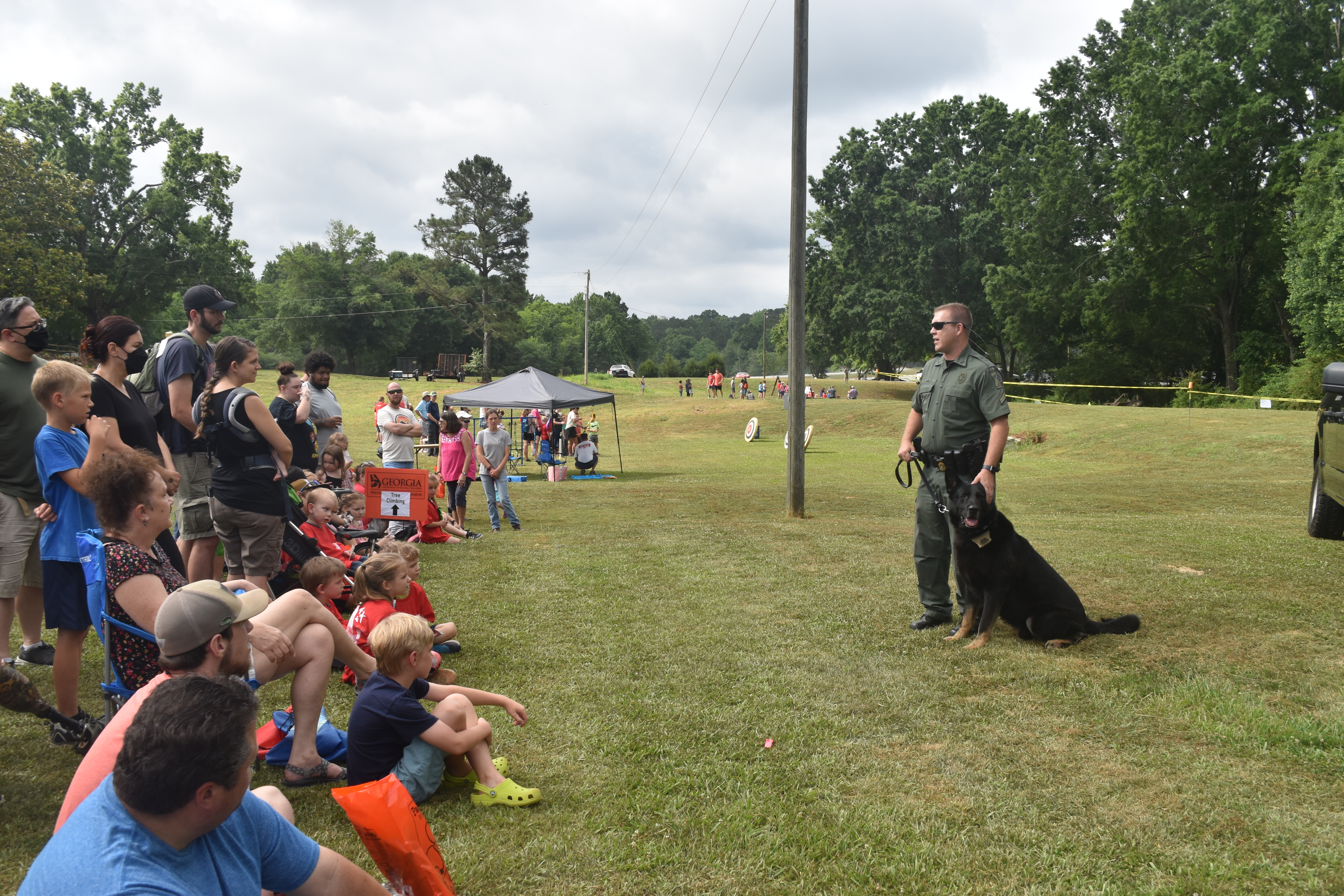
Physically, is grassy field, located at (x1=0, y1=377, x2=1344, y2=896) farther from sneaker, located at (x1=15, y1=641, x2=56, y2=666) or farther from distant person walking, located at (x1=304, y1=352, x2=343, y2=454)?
distant person walking, located at (x1=304, y1=352, x2=343, y2=454)

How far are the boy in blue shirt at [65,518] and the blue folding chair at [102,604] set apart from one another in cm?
82

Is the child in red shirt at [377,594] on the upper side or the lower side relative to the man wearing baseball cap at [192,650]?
lower

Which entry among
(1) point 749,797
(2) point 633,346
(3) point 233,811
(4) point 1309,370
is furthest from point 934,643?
(2) point 633,346

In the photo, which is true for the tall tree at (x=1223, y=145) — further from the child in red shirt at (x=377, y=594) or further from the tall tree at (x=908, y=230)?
the child in red shirt at (x=377, y=594)

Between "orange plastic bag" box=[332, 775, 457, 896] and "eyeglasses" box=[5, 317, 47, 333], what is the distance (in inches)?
142

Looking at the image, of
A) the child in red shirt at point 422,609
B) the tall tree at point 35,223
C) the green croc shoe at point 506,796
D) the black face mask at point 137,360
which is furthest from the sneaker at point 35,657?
the tall tree at point 35,223

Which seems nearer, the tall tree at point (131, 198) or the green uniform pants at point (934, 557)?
the green uniform pants at point (934, 557)

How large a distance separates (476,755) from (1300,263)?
38.8 m

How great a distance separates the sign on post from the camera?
8.73 metres

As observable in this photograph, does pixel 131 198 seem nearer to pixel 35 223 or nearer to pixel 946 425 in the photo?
pixel 35 223

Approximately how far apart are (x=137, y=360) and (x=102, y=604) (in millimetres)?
2972

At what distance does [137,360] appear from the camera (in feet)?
18.3

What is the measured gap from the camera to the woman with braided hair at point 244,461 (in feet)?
16.3

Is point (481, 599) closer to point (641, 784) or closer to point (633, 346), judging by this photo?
point (641, 784)
